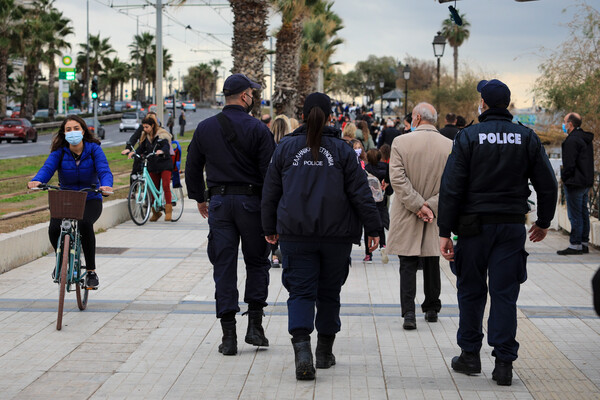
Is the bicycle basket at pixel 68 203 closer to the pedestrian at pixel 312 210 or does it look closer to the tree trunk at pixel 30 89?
the pedestrian at pixel 312 210

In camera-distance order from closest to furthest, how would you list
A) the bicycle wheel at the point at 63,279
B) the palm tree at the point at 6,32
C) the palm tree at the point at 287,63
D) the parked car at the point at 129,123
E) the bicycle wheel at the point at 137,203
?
1. the bicycle wheel at the point at 63,279
2. the bicycle wheel at the point at 137,203
3. the palm tree at the point at 287,63
4. the palm tree at the point at 6,32
5. the parked car at the point at 129,123

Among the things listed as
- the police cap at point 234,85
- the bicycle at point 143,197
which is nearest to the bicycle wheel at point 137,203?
the bicycle at point 143,197

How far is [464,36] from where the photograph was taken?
8206 cm

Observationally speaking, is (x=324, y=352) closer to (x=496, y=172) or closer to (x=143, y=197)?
(x=496, y=172)

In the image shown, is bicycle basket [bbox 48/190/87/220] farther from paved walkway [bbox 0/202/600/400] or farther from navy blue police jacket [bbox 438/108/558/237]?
navy blue police jacket [bbox 438/108/558/237]

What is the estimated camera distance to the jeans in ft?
39.3

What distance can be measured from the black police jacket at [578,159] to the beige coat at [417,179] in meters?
A: 4.75

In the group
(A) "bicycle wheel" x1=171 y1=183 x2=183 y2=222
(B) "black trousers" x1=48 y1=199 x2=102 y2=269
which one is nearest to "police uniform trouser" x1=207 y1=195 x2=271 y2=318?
(B) "black trousers" x1=48 y1=199 x2=102 y2=269

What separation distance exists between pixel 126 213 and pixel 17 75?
98641mm

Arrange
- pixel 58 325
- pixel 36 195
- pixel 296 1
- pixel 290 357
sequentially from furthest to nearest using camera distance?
pixel 296 1 < pixel 36 195 < pixel 58 325 < pixel 290 357

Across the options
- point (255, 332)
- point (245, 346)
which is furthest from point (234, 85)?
point (245, 346)

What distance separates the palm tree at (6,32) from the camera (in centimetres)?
6372

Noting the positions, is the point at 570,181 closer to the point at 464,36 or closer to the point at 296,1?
the point at 296,1

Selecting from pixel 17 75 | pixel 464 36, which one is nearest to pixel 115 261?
pixel 464 36
